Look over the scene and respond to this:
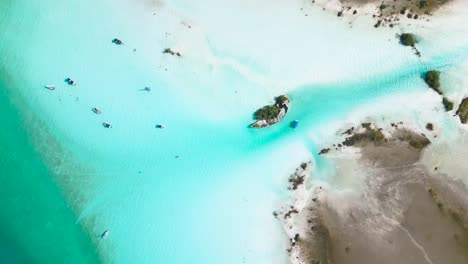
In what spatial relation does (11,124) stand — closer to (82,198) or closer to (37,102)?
(37,102)

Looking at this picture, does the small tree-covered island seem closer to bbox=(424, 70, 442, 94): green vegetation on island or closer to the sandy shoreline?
the sandy shoreline

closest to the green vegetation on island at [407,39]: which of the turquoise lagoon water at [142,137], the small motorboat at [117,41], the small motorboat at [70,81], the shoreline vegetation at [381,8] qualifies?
the turquoise lagoon water at [142,137]

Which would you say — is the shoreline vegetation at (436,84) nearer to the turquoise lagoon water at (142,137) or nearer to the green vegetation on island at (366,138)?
the turquoise lagoon water at (142,137)

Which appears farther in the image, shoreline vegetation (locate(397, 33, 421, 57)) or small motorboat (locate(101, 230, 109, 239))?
shoreline vegetation (locate(397, 33, 421, 57))

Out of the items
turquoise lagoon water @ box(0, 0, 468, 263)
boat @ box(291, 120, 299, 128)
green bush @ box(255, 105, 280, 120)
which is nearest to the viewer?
turquoise lagoon water @ box(0, 0, 468, 263)

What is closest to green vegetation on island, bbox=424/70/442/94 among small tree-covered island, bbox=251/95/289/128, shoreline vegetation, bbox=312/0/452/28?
shoreline vegetation, bbox=312/0/452/28

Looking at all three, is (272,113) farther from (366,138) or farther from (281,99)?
(366,138)
